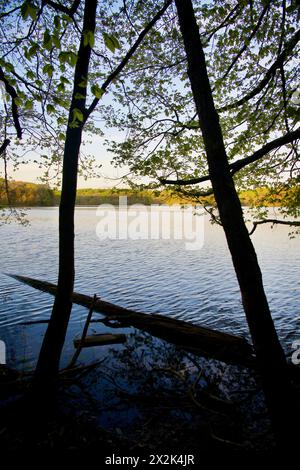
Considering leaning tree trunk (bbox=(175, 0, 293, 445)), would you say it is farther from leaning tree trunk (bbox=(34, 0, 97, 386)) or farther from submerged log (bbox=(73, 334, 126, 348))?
submerged log (bbox=(73, 334, 126, 348))

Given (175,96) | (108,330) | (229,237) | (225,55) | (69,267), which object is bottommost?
(108,330)

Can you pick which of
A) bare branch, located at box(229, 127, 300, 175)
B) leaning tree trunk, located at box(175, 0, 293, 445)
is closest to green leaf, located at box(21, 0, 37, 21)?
leaning tree trunk, located at box(175, 0, 293, 445)

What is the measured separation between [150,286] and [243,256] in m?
18.9

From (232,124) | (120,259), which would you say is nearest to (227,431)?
(232,124)

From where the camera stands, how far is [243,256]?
14.6 feet

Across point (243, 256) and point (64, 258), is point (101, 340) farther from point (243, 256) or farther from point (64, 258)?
point (243, 256)

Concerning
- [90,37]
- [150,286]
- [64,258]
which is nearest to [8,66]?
[90,37]

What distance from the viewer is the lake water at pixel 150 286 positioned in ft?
47.8

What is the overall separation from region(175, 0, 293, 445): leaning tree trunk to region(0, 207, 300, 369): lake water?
28.7 ft

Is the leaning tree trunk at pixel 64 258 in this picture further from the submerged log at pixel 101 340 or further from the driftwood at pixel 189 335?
the driftwood at pixel 189 335

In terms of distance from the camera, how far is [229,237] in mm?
4523

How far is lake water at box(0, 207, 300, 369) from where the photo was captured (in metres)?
14.6

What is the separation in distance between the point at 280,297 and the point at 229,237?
1789cm
